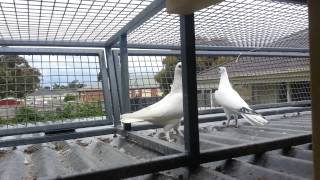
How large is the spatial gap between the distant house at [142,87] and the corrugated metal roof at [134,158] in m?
0.40

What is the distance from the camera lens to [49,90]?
2.68 meters

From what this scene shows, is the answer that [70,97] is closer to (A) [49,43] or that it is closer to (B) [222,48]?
(A) [49,43]

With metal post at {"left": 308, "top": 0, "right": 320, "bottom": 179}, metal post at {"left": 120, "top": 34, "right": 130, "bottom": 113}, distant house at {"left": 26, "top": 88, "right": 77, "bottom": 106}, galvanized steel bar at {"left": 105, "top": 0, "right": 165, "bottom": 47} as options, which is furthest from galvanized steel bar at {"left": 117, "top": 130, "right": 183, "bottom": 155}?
metal post at {"left": 308, "top": 0, "right": 320, "bottom": 179}

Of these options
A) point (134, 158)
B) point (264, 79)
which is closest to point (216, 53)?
point (264, 79)

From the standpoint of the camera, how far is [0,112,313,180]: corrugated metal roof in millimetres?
1537

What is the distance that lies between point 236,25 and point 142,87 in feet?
3.06

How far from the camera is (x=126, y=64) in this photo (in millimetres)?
2588

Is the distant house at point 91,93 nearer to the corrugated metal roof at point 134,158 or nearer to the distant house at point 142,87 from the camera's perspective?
the distant house at point 142,87

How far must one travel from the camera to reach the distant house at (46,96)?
2.62 metres

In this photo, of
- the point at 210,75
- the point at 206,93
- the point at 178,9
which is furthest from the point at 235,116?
the point at 178,9

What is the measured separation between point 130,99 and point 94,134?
45 cm

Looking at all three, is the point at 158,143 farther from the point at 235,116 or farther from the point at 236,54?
the point at 236,54

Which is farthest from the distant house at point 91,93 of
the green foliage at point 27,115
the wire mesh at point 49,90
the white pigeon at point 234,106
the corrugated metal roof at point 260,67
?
the corrugated metal roof at point 260,67

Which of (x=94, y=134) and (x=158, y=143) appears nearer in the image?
(x=158, y=143)
